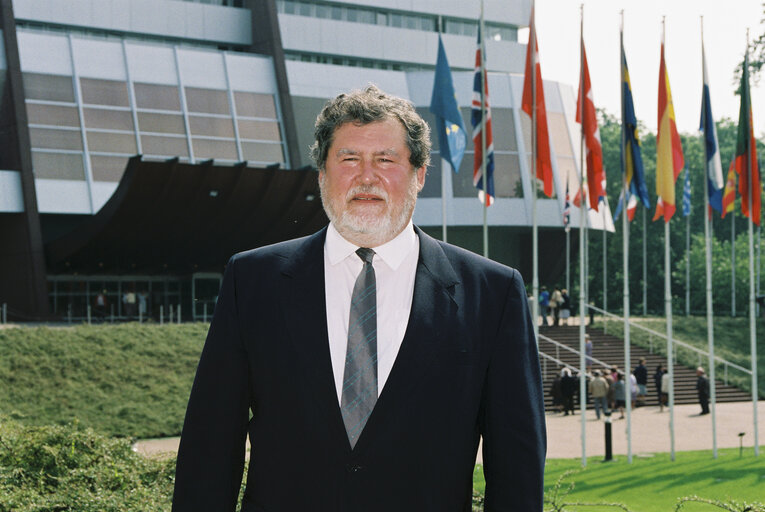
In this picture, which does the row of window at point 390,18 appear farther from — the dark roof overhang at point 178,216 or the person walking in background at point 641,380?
the person walking in background at point 641,380

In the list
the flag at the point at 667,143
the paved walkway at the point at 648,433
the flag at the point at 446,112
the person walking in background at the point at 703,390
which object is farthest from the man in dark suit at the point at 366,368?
the person walking in background at the point at 703,390

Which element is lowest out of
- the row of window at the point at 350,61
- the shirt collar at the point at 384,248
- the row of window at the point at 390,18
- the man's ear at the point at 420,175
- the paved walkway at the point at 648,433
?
the paved walkway at the point at 648,433

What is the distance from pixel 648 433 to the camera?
23.7 metres

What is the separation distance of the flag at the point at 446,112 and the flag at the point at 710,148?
5.13m

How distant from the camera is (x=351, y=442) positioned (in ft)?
9.45

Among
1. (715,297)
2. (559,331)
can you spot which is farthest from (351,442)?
(715,297)

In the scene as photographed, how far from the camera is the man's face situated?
118 inches

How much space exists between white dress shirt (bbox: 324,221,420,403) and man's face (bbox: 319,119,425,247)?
2.3 inches

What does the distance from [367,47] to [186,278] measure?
1754 cm

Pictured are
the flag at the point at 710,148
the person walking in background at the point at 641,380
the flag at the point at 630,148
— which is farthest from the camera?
the person walking in background at the point at 641,380

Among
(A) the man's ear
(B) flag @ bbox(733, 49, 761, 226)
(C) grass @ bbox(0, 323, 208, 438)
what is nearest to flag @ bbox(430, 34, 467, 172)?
(B) flag @ bbox(733, 49, 761, 226)

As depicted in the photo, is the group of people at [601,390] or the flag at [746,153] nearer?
the flag at [746,153]

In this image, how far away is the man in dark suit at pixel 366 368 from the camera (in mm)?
2893

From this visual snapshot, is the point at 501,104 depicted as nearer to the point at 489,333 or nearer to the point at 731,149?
the point at 731,149
